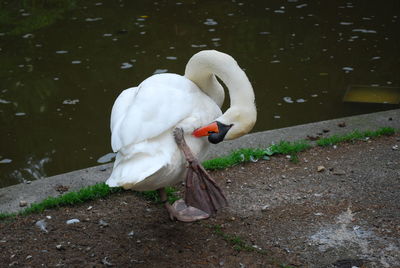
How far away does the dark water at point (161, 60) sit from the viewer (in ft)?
22.0

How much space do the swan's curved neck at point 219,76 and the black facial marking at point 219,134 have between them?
22 cm

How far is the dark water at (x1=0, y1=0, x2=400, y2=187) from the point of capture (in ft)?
22.0

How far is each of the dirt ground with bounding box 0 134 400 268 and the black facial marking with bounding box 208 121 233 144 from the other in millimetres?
778

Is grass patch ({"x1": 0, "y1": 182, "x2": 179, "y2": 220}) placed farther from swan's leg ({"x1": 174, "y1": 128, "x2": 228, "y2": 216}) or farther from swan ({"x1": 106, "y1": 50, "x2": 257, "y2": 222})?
swan's leg ({"x1": 174, "y1": 128, "x2": 228, "y2": 216})

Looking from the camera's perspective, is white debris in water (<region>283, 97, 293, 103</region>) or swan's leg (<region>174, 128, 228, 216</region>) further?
white debris in water (<region>283, 97, 293, 103</region>)

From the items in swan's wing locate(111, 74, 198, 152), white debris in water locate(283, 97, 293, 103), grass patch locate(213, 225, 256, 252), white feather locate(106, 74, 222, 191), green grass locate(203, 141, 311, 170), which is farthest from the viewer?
white debris in water locate(283, 97, 293, 103)

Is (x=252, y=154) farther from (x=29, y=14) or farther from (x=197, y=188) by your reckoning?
(x=29, y=14)

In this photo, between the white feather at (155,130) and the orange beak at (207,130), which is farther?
the orange beak at (207,130)

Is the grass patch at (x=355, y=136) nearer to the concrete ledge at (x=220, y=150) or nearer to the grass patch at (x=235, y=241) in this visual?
the concrete ledge at (x=220, y=150)

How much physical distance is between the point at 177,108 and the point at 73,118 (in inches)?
141

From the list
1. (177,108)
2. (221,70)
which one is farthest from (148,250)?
(221,70)

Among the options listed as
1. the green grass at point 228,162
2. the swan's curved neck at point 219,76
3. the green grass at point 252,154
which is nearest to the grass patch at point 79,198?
the green grass at point 228,162

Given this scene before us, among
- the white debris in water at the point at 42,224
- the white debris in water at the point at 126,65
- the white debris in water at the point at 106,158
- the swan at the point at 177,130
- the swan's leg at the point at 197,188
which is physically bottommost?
the white debris in water at the point at 106,158

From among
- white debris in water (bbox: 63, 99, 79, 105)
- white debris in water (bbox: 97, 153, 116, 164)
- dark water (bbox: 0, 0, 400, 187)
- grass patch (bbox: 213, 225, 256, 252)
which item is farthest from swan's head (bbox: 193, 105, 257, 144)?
white debris in water (bbox: 63, 99, 79, 105)
